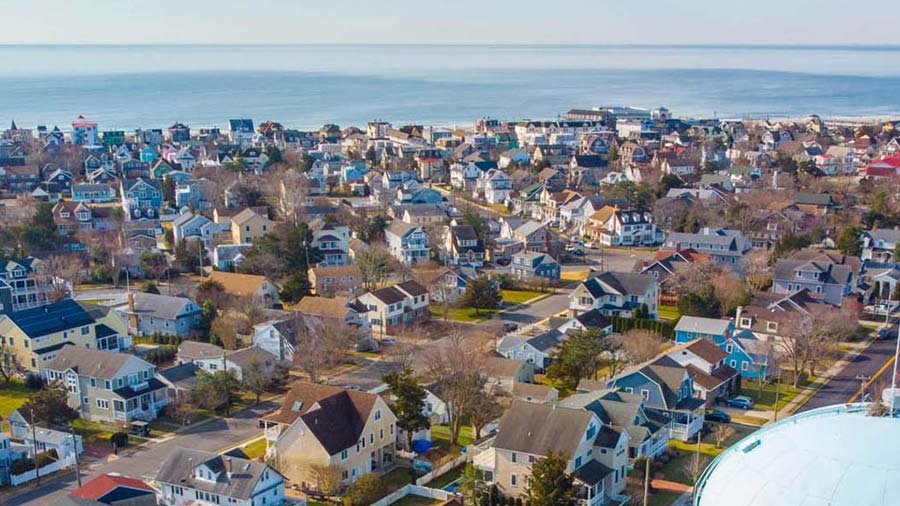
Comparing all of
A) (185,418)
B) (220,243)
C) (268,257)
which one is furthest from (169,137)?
(185,418)

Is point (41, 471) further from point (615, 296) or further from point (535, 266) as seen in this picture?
point (535, 266)

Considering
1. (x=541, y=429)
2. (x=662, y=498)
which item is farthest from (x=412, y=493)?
(x=662, y=498)

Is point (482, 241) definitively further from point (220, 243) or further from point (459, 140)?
point (459, 140)

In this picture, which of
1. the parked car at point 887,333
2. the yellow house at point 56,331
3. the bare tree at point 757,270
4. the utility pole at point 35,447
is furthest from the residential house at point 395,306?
the parked car at point 887,333

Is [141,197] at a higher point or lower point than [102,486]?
higher

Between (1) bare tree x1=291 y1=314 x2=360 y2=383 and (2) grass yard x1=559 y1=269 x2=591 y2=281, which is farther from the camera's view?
(2) grass yard x1=559 y1=269 x2=591 y2=281

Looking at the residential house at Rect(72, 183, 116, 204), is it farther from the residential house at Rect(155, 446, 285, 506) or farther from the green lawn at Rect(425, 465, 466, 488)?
the green lawn at Rect(425, 465, 466, 488)

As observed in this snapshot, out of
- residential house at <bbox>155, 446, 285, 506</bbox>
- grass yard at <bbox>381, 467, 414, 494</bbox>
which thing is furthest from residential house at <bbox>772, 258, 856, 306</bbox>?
residential house at <bbox>155, 446, 285, 506</bbox>
